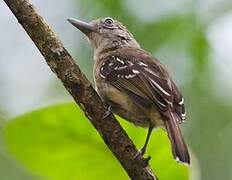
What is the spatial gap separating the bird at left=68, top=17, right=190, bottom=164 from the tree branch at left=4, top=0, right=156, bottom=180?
178 mm

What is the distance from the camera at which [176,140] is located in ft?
9.86

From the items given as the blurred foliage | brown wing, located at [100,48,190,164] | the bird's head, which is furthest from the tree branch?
the blurred foliage

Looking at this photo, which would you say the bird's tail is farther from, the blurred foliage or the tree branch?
the blurred foliage

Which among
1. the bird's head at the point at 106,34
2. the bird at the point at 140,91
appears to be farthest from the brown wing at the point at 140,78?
the bird's head at the point at 106,34

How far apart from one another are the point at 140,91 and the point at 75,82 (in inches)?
29.5

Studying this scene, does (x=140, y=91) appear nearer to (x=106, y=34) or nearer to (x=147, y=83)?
(x=147, y=83)

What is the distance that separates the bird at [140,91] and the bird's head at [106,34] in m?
0.17

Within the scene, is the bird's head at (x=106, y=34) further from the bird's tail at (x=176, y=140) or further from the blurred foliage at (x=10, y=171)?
the blurred foliage at (x=10, y=171)

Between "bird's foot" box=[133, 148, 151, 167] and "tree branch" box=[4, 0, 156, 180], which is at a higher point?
"tree branch" box=[4, 0, 156, 180]

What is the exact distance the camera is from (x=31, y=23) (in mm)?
2783

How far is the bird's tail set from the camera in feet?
8.97

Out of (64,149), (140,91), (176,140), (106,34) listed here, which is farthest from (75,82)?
(106,34)

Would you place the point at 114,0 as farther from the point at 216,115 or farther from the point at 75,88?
the point at 75,88

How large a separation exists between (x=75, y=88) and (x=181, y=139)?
555 mm
